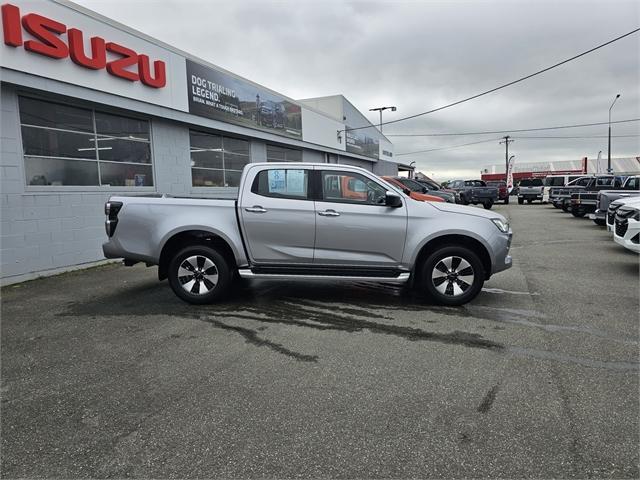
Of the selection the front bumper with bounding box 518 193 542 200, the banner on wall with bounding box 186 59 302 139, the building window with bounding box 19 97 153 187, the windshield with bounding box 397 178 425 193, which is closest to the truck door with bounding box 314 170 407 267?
the building window with bounding box 19 97 153 187

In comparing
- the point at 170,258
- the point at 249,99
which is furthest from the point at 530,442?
the point at 249,99

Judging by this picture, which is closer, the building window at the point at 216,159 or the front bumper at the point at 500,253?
the front bumper at the point at 500,253

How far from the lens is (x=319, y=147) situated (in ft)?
67.6

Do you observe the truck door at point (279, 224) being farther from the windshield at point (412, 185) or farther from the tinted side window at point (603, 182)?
the tinted side window at point (603, 182)

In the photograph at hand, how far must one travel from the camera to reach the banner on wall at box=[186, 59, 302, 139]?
1184cm

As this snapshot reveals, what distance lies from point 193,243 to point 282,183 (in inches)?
58.6

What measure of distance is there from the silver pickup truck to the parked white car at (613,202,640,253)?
3.26m

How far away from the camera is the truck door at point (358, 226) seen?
5.58m

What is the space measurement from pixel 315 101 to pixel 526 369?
2514cm

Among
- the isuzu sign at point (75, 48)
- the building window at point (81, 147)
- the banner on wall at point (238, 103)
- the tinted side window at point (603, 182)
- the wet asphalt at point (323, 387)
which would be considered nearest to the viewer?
the wet asphalt at point (323, 387)

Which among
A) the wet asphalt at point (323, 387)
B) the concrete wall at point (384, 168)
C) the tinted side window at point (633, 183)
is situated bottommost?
the wet asphalt at point (323, 387)

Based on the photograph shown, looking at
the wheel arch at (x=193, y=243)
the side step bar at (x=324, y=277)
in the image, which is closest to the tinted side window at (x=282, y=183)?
the wheel arch at (x=193, y=243)

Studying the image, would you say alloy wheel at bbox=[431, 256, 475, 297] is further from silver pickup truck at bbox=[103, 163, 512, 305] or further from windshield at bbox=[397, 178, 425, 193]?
windshield at bbox=[397, 178, 425, 193]

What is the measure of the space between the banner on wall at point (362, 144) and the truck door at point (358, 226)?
19.6 metres
